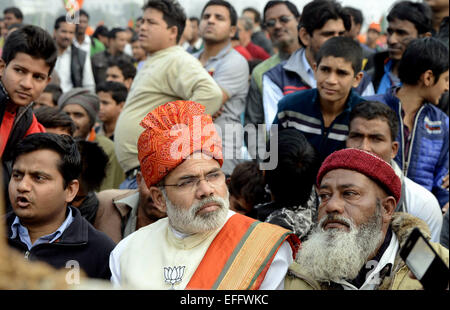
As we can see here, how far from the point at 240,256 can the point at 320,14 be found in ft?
9.30

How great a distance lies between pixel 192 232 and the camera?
2.83 m

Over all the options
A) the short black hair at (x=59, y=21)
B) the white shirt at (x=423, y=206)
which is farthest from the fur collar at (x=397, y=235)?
the short black hair at (x=59, y=21)

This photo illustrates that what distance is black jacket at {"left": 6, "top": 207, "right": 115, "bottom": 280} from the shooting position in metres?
3.11

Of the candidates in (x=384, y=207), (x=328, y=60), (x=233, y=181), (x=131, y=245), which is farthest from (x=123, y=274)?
(x=328, y=60)

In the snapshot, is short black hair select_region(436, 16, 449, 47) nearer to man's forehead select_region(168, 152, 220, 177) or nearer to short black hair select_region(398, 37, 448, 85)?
short black hair select_region(398, 37, 448, 85)

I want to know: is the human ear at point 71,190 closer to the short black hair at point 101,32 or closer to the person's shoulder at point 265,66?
the person's shoulder at point 265,66

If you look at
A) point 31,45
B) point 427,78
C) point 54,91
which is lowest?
point 54,91

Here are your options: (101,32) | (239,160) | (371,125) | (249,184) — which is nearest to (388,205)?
(371,125)

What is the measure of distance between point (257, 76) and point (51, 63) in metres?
2.05

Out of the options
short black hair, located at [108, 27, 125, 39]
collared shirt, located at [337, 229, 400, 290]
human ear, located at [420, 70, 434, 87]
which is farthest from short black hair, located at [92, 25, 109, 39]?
collared shirt, located at [337, 229, 400, 290]

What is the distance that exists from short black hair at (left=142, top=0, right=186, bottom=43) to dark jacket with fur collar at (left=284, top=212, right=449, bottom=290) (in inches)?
119

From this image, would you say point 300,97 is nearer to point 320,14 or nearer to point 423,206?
point 320,14

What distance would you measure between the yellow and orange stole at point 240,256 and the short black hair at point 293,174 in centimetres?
50

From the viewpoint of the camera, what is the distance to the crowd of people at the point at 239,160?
2693 millimetres
